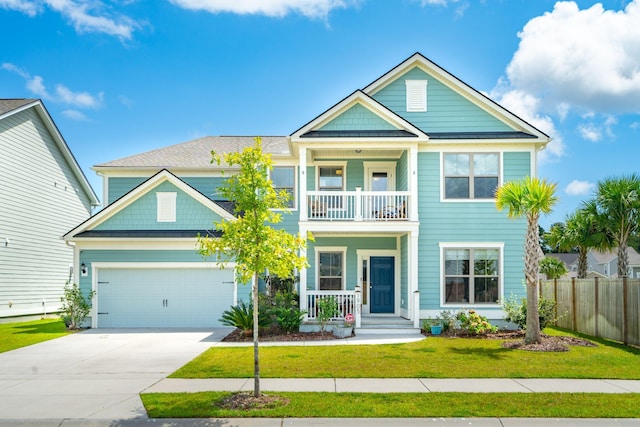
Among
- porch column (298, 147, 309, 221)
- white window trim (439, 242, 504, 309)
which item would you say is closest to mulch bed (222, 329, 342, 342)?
porch column (298, 147, 309, 221)

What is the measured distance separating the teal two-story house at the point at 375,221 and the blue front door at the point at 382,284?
1.5 inches

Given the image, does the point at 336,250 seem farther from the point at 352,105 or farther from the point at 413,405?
the point at 413,405

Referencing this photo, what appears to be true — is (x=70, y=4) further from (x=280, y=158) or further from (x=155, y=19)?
(x=280, y=158)

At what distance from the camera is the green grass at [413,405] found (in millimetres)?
7020

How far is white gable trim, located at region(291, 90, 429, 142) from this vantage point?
1623 centimetres

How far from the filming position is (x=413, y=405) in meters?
7.42

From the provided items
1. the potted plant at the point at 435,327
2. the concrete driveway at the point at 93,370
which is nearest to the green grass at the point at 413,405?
the concrete driveway at the point at 93,370

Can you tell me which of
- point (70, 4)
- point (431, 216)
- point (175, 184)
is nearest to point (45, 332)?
point (175, 184)

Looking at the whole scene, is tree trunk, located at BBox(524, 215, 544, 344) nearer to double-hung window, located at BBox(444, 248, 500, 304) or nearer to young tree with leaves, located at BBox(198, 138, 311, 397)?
double-hung window, located at BBox(444, 248, 500, 304)

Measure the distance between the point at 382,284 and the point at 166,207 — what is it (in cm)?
830

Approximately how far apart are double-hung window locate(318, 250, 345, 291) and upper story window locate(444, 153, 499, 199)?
15.0ft

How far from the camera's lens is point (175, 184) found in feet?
56.5

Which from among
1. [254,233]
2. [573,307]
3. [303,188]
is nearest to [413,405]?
[254,233]

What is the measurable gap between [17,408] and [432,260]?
1237cm
